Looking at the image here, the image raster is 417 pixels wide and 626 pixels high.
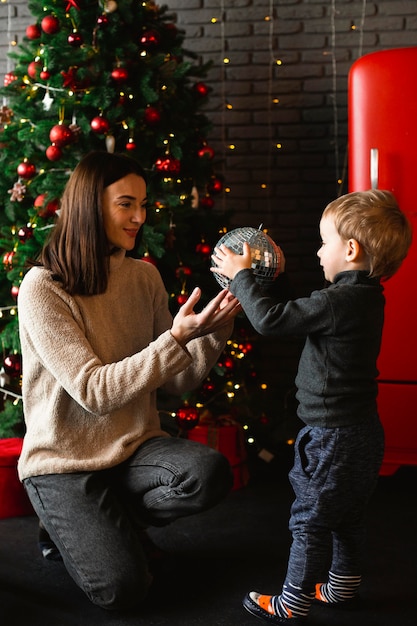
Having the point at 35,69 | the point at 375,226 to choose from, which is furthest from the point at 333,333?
the point at 35,69

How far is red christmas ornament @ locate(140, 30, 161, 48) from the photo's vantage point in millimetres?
3062

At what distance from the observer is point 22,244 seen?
3092 millimetres

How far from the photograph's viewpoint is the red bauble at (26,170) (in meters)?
3.04

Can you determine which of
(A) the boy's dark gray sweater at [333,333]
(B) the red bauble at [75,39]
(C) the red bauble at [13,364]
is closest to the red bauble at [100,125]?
(B) the red bauble at [75,39]

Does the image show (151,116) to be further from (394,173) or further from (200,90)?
(394,173)

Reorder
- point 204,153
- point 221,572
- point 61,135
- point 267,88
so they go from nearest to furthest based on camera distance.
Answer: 1. point 221,572
2. point 61,135
3. point 204,153
4. point 267,88

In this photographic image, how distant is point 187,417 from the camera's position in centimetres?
309

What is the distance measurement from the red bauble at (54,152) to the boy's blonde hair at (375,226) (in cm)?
140

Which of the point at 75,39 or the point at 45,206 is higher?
the point at 75,39

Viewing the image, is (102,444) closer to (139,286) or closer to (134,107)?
(139,286)

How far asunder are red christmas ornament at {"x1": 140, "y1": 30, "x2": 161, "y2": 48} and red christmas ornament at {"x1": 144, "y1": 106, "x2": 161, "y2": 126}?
0.95ft

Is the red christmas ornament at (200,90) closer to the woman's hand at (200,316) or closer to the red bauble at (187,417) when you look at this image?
the red bauble at (187,417)

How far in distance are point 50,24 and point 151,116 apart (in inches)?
21.4

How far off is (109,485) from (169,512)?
204mm
